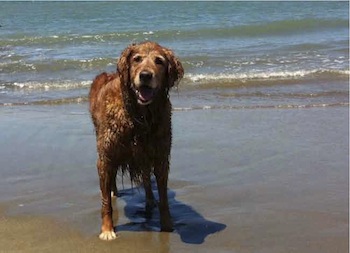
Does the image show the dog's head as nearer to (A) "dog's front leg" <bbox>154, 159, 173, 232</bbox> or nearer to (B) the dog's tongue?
(B) the dog's tongue

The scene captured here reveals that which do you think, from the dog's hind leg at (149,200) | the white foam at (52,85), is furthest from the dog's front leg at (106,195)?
the white foam at (52,85)

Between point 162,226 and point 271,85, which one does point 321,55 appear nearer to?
point 271,85

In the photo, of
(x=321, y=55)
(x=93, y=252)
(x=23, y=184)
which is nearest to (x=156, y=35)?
(x=321, y=55)

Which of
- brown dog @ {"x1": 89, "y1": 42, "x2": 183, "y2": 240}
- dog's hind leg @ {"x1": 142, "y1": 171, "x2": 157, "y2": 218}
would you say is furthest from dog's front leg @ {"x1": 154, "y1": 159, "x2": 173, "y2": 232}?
dog's hind leg @ {"x1": 142, "y1": 171, "x2": 157, "y2": 218}

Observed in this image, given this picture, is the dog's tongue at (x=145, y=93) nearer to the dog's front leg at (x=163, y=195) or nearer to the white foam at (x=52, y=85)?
the dog's front leg at (x=163, y=195)

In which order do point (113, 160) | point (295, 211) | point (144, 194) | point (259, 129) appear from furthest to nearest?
point (259, 129)
point (144, 194)
point (295, 211)
point (113, 160)

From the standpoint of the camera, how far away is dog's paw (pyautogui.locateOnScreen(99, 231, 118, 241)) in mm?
4656

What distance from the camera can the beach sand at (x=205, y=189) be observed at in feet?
15.0

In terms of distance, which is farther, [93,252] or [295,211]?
[295,211]

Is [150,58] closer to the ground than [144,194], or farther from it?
farther from it

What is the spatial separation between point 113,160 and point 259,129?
12.5ft

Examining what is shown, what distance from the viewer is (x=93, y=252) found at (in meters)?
4.41

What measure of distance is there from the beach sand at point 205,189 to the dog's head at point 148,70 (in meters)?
1.26

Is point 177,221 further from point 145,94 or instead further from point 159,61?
point 159,61
